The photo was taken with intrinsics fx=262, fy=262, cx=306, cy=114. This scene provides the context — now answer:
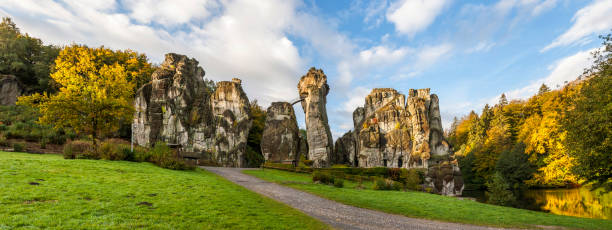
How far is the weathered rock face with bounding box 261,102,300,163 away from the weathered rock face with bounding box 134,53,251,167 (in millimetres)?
4100

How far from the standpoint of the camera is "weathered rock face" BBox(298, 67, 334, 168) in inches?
1908

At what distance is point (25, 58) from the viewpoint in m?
54.1

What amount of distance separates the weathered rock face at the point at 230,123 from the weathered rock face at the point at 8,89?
34969 mm

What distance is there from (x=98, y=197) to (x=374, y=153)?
1904 inches

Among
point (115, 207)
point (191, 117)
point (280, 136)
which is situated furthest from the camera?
point (191, 117)

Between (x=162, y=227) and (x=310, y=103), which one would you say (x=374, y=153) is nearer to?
(x=310, y=103)

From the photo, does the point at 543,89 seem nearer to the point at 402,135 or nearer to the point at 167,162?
the point at 402,135

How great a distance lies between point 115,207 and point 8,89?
60.6 meters

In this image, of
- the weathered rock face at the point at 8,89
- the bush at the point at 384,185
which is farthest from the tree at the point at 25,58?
the bush at the point at 384,185

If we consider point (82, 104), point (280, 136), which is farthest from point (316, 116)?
point (82, 104)

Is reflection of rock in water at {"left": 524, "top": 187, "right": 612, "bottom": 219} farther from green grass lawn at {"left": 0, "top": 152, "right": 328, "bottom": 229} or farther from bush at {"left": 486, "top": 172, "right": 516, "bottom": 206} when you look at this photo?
green grass lawn at {"left": 0, "top": 152, "right": 328, "bottom": 229}

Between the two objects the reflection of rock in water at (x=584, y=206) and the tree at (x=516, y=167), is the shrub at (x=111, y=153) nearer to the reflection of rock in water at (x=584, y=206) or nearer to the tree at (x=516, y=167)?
the reflection of rock in water at (x=584, y=206)

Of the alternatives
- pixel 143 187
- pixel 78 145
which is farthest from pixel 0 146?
pixel 143 187

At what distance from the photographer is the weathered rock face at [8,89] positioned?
4606 centimetres
